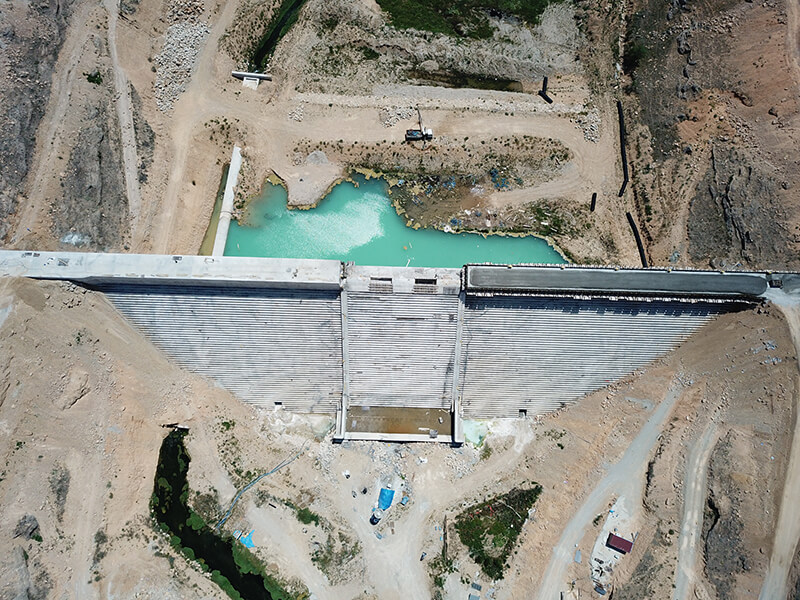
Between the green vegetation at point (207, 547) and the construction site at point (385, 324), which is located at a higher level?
the construction site at point (385, 324)

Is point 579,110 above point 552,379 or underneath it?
above

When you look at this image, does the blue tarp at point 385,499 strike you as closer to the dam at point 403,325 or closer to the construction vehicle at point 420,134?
the dam at point 403,325

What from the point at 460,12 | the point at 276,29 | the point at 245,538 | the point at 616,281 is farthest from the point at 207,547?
the point at 460,12

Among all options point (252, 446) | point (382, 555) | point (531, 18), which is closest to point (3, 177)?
point (252, 446)

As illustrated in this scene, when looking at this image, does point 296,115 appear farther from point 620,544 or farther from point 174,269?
point 620,544

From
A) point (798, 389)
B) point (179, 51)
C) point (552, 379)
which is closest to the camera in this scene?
point (798, 389)

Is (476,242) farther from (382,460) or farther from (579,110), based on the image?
(382,460)

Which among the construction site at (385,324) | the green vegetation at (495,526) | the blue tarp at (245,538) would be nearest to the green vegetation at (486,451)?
the construction site at (385,324)
